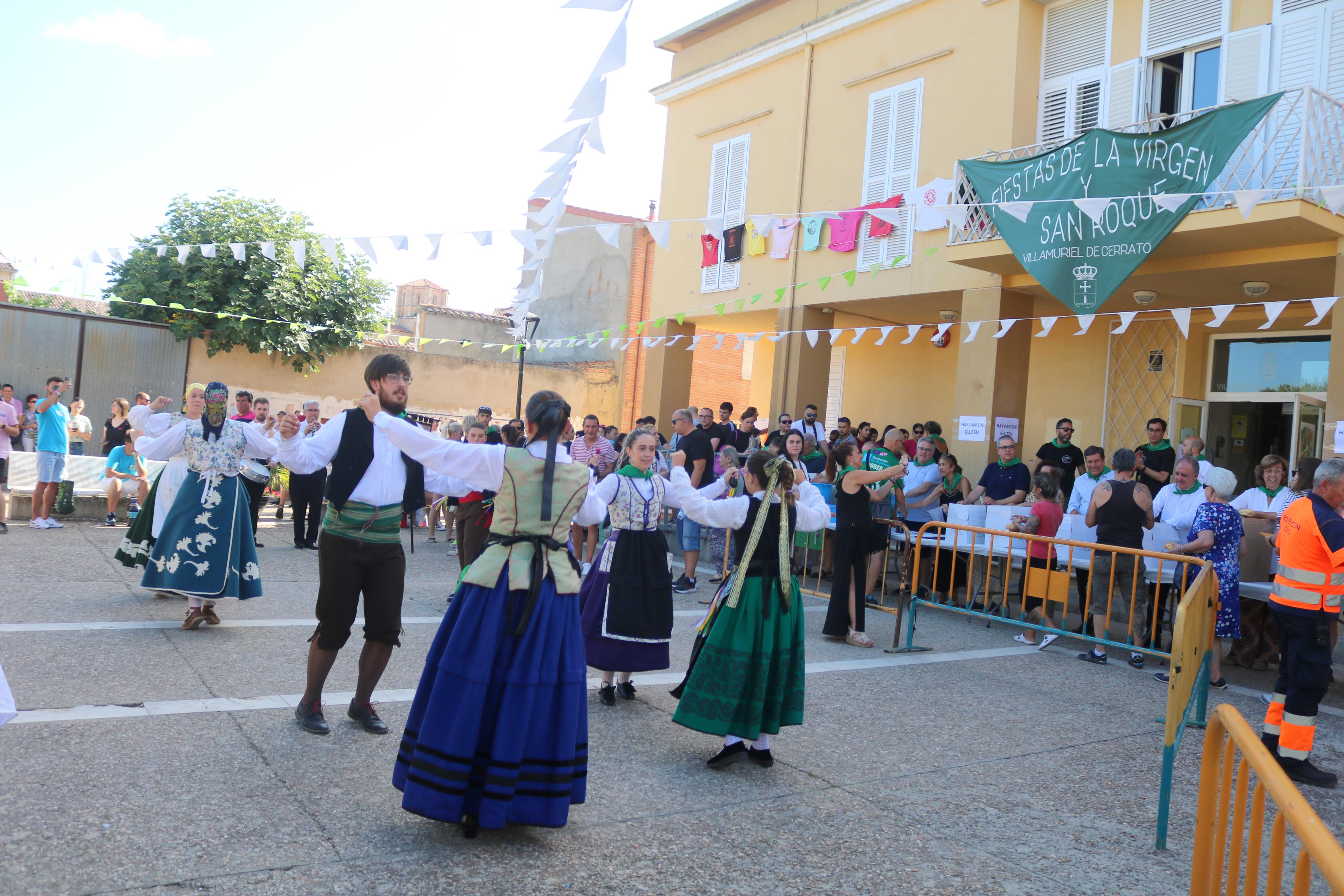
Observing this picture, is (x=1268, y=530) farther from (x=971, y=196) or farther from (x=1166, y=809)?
(x=971, y=196)

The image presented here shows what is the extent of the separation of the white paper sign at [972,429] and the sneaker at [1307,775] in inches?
324

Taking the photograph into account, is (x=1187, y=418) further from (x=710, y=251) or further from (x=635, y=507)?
(x=635, y=507)

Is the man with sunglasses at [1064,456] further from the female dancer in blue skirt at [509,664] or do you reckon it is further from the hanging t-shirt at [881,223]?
the female dancer in blue skirt at [509,664]

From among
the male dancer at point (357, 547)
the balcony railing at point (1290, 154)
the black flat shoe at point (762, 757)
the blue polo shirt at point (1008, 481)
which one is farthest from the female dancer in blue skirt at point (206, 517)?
the blue polo shirt at point (1008, 481)

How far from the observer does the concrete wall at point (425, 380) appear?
68.3ft

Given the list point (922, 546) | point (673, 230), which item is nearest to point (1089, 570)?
point (922, 546)

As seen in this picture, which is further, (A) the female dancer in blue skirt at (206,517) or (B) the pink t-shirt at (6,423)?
(B) the pink t-shirt at (6,423)

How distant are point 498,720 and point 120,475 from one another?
11183 millimetres

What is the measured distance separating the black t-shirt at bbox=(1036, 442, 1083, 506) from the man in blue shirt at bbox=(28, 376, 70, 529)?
11756mm

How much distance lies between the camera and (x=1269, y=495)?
8.41 meters

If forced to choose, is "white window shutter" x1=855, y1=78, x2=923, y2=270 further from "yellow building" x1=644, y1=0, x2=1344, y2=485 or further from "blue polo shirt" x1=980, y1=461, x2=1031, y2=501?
"blue polo shirt" x1=980, y1=461, x2=1031, y2=501

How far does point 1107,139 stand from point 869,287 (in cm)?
462

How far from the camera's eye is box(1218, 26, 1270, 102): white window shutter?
1133cm

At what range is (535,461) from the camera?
4.10 m
